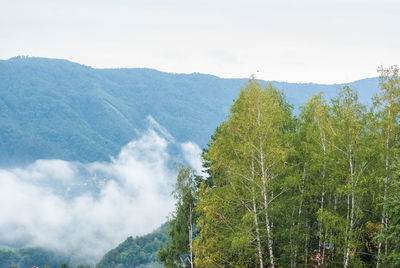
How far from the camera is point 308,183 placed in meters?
23.2

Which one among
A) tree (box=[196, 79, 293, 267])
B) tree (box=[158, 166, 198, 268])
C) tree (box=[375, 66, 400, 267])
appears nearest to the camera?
tree (box=[375, 66, 400, 267])

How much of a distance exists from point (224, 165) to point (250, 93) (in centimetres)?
365

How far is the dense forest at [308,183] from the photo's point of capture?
19734 mm

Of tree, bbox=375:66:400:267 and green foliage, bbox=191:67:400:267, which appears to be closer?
tree, bbox=375:66:400:267

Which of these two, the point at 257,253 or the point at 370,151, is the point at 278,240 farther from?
the point at 370,151

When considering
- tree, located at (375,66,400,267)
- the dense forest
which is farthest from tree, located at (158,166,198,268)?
tree, located at (375,66,400,267)

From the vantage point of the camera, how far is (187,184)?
34.0 m

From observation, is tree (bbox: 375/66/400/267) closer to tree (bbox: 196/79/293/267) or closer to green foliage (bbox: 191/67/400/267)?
green foliage (bbox: 191/67/400/267)

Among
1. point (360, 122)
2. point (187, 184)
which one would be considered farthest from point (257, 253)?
point (187, 184)

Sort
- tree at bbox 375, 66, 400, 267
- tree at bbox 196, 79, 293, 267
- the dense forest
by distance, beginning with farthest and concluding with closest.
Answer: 1. tree at bbox 196, 79, 293, 267
2. the dense forest
3. tree at bbox 375, 66, 400, 267

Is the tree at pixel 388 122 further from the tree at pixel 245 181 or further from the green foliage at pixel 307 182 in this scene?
the tree at pixel 245 181

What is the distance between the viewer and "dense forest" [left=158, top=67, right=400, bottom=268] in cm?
1973

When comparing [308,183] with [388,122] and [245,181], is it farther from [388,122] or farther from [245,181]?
[388,122]

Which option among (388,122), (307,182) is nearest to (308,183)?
(307,182)
